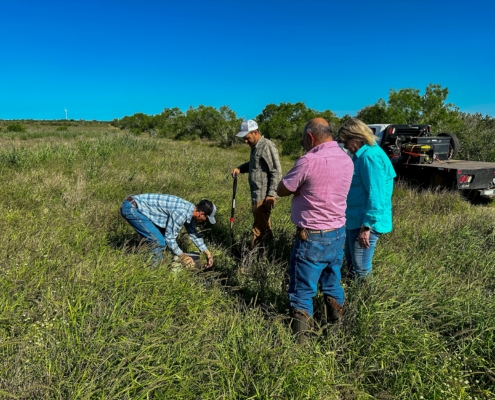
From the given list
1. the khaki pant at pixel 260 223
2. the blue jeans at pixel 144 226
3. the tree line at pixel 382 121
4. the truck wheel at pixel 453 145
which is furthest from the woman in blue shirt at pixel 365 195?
the tree line at pixel 382 121

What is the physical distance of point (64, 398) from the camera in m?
1.46

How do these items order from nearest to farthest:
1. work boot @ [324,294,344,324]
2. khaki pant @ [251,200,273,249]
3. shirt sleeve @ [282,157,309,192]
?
shirt sleeve @ [282,157,309,192] → work boot @ [324,294,344,324] → khaki pant @ [251,200,273,249]

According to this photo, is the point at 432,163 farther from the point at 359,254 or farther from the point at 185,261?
the point at 185,261

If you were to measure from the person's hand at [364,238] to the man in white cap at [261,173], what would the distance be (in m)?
1.31

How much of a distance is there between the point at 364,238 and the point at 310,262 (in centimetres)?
59

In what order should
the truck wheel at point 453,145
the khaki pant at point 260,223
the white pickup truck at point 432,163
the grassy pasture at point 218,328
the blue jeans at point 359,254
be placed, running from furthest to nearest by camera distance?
the truck wheel at point 453,145 < the white pickup truck at point 432,163 < the khaki pant at point 260,223 < the blue jeans at point 359,254 < the grassy pasture at point 218,328

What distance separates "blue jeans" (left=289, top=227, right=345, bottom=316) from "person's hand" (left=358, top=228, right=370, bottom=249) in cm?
30

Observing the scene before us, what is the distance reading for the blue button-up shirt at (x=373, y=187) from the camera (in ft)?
8.04

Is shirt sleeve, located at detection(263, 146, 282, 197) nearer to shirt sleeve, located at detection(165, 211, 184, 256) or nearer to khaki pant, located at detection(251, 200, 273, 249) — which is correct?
khaki pant, located at detection(251, 200, 273, 249)

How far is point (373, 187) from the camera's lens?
2.46 metres

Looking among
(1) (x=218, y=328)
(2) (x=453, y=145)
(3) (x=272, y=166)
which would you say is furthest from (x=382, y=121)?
(1) (x=218, y=328)

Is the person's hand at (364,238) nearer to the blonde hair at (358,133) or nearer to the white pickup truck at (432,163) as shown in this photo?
the blonde hair at (358,133)

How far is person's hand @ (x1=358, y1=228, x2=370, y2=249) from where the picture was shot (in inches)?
98.5

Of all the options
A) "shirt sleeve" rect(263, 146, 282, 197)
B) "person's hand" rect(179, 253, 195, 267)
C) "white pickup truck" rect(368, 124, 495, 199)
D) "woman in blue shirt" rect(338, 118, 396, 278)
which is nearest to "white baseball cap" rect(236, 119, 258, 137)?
"shirt sleeve" rect(263, 146, 282, 197)
